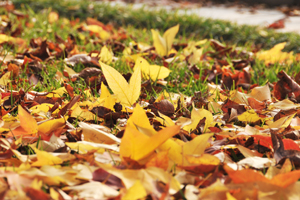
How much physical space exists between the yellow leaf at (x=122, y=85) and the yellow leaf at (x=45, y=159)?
0.42 m

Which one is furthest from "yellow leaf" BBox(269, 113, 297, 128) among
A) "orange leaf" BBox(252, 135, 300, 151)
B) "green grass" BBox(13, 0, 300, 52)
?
"green grass" BBox(13, 0, 300, 52)

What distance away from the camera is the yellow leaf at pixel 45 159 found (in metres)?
0.84

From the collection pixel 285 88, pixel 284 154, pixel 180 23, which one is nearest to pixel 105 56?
pixel 285 88

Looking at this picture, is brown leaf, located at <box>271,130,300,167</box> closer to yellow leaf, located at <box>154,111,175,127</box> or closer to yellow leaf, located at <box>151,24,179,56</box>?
yellow leaf, located at <box>154,111,175,127</box>

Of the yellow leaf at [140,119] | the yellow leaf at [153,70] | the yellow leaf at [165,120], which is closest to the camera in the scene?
the yellow leaf at [140,119]

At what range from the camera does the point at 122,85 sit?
4.00 feet

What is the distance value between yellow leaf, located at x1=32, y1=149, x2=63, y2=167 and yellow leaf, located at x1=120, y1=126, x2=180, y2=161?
0.64 ft

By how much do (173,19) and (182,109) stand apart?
3.29 meters

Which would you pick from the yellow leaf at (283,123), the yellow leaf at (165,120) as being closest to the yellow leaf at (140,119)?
the yellow leaf at (165,120)

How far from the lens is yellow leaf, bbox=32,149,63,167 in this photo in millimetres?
838

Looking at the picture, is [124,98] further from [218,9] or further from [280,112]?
[218,9]

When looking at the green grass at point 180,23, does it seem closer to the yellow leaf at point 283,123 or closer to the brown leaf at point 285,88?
the brown leaf at point 285,88

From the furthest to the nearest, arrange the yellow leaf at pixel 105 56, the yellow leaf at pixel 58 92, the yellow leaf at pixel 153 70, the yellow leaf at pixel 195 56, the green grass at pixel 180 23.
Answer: the green grass at pixel 180 23
the yellow leaf at pixel 195 56
the yellow leaf at pixel 105 56
the yellow leaf at pixel 153 70
the yellow leaf at pixel 58 92

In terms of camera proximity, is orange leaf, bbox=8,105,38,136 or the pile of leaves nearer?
the pile of leaves
